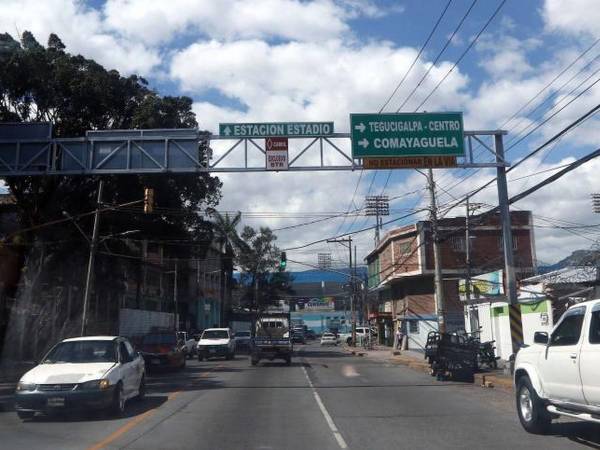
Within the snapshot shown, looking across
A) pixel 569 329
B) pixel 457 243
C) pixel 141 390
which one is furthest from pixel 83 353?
pixel 457 243

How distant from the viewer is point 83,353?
48.3 feet

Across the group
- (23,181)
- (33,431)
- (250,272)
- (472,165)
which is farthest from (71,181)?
(250,272)

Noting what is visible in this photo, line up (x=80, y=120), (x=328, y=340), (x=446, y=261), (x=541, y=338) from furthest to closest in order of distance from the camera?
(x=328, y=340)
(x=446, y=261)
(x=80, y=120)
(x=541, y=338)

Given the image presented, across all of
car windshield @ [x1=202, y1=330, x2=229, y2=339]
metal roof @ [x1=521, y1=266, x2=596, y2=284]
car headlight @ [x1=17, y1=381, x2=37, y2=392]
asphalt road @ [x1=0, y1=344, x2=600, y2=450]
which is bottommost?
asphalt road @ [x1=0, y1=344, x2=600, y2=450]

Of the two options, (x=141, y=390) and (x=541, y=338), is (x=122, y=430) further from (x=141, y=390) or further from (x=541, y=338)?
(x=541, y=338)

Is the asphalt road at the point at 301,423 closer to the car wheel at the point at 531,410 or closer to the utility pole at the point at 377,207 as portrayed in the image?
the car wheel at the point at 531,410

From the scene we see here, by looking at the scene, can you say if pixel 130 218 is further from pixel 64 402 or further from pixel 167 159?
pixel 64 402

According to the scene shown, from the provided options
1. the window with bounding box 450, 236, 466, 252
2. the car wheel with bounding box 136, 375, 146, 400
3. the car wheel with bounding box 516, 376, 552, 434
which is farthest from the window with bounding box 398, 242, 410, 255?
the car wheel with bounding box 516, 376, 552, 434

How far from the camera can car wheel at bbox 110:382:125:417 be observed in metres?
13.6

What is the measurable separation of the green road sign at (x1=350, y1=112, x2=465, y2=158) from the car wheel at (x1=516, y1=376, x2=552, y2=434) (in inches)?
369

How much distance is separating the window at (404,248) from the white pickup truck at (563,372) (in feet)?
139

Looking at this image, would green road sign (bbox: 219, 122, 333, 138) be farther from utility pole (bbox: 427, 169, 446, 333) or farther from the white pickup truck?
utility pole (bbox: 427, 169, 446, 333)

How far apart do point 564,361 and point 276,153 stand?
1177 centimetres

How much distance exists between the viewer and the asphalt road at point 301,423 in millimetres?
10438
